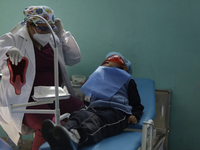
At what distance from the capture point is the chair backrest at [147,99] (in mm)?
1874

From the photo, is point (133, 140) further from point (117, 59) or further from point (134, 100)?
point (117, 59)

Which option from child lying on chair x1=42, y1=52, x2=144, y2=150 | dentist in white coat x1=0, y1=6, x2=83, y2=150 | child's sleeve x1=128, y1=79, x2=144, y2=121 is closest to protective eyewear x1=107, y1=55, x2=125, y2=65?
child lying on chair x1=42, y1=52, x2=144, y2=150

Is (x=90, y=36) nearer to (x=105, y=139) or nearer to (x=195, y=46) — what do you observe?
(x=195, y=46)

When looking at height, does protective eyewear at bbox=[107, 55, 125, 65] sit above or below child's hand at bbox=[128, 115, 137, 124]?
above

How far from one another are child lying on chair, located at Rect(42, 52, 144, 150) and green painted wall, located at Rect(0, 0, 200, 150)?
51cm

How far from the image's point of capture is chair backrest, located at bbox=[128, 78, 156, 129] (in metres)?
1.87

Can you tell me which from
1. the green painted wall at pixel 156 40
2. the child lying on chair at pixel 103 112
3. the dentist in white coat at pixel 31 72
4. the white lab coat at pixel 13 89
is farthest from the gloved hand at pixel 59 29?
the green painted wall at pixel 156 40

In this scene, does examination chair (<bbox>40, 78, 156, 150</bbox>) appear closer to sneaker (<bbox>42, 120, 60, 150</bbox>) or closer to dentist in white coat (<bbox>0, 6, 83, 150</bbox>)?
sneaker (<bbox>42, 120, 60, 150</bbox>)

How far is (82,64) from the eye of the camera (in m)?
2.82

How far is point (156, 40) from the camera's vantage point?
2531 mm

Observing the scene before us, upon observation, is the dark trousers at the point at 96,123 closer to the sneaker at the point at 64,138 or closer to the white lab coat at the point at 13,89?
the sneaker at the point at 64,138

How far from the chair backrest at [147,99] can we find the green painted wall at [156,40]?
294 millimetres

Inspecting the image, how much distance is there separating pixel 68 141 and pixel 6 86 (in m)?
0.88

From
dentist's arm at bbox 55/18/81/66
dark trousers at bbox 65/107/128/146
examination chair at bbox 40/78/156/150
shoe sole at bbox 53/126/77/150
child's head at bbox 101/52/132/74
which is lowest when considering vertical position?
examination chair at bbox 40/78/156/150
